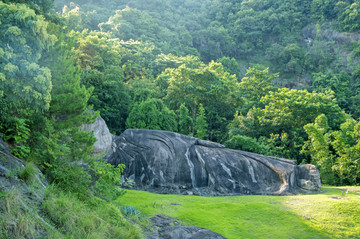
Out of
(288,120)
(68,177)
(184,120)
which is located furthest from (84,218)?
(288,120)

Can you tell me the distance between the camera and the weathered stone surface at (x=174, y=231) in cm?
715

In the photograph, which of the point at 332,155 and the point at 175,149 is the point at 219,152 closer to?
the point at 175,149

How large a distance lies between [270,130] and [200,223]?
15994 millimetres

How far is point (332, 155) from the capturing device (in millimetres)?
18391

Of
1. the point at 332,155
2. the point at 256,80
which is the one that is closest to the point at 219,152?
the point at 332,155

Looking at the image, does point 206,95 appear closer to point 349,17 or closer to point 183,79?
point 183,79

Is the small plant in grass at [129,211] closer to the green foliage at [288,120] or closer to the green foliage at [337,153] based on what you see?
the green foliage at [337,153]

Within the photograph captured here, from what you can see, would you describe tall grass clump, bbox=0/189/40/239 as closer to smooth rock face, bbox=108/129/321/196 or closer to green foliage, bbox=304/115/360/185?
smooth rock face, bbox=108/129/321/196

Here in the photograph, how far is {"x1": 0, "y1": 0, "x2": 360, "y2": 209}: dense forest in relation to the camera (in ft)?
22.4

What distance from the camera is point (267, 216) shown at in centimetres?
927

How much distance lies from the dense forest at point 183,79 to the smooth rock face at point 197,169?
4034 mm

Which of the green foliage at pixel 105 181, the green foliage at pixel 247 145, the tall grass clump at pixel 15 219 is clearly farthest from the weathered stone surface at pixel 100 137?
the green foliage at pixel 247 145

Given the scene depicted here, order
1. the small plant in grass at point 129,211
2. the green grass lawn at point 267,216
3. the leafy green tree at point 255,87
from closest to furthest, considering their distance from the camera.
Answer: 1. the small plant in grass at point 129,211
2. the green grass lawn at point 267,216
3. the leafy green tree at point 255,87

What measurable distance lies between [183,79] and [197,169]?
508 inches
